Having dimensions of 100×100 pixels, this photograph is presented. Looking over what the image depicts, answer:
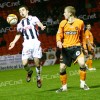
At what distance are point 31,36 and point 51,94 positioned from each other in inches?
86.9

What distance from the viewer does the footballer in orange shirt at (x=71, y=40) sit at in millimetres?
10010

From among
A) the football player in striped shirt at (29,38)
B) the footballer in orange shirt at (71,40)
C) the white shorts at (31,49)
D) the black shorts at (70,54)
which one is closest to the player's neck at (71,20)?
the footballer in orange shirt at (71,40)

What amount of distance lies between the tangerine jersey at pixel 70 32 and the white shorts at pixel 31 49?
1.41m

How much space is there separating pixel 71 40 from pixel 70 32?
20cm

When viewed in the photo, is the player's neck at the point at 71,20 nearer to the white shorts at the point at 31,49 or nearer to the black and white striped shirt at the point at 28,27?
the black and white striped shirt at the point at 28,27

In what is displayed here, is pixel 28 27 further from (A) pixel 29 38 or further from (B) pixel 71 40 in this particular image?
(B) pixel 71 40

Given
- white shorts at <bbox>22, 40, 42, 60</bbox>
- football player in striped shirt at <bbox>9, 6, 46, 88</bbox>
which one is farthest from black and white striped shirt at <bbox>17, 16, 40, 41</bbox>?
white shorts at <bbox>22, 40, 42, 60</bbox>

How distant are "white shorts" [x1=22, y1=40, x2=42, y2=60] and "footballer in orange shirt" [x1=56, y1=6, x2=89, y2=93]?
1.32m

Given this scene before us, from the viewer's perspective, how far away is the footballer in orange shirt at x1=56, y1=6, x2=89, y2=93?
10.0 meters

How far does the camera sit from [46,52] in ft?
75.9

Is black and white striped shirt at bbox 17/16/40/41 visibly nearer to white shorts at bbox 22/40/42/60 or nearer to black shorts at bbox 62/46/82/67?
white shorts at bbox 22/40/42/60

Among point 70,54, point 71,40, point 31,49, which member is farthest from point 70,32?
point 31,49

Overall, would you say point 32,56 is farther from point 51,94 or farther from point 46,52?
point 46,52

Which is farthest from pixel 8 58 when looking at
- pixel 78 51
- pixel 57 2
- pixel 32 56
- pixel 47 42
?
pixel 78 51
